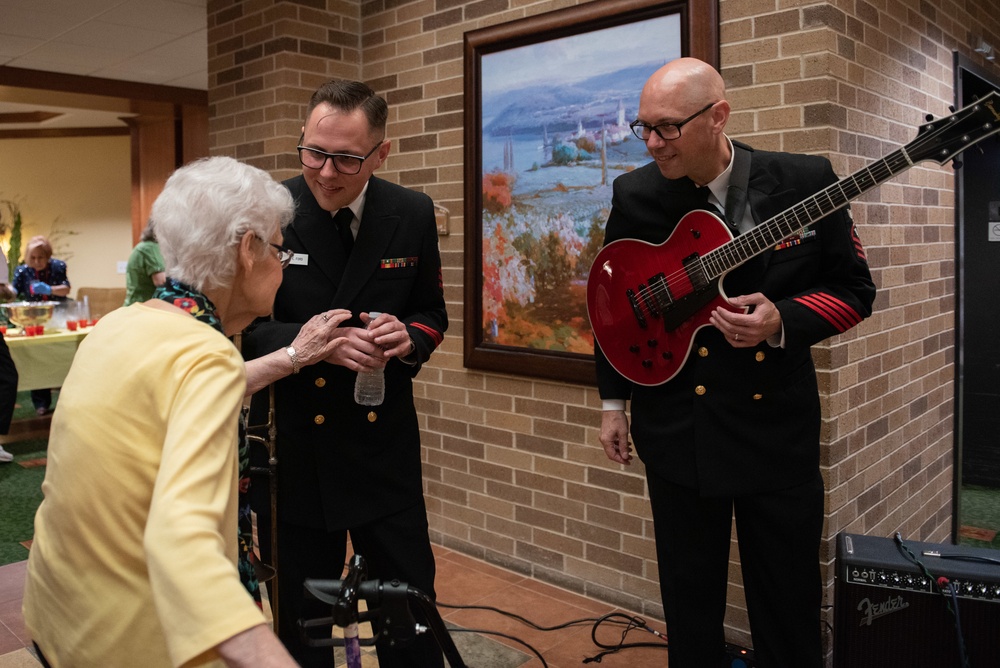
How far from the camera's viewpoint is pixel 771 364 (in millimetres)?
2045

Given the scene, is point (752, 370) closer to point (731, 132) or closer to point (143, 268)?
point (731, 132)

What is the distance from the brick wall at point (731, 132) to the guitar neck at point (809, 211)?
894mm

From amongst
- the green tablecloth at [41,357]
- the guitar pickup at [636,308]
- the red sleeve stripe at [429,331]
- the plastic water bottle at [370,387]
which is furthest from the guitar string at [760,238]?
the green tablecloth at [41,357]

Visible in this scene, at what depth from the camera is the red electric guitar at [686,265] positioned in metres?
1.89

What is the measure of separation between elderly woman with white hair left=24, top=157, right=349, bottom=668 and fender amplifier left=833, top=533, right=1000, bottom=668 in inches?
63.7

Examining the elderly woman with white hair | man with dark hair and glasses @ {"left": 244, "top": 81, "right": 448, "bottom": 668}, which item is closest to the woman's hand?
man with dark hair and glasses @ {"left": 244, "top": 81, "right": 448, "bottom": 668}

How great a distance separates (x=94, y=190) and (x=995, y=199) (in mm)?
12531

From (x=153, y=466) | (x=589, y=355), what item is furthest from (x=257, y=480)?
(x=589, y=355)

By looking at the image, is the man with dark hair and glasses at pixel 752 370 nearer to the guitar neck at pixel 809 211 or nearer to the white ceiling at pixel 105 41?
the guitar neck at pixel 809 211

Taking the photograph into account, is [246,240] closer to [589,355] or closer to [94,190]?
[589,355]

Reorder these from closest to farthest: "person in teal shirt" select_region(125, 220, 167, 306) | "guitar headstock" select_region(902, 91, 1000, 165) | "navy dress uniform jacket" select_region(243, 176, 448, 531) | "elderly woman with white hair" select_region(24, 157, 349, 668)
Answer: "elderly woman with white hair" select_region(24, 157, 349, 668) → "guitar headstock" select_region(902, 91, 1000, 165) → "navy dress uniform jacket" select_region(243, 176, 448, 531) → "person in teal shirt" select_region(125, 220, 167, 306)

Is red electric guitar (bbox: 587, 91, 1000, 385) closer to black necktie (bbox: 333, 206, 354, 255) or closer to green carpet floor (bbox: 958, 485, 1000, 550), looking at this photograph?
black necktie (bbox: 333, 206, 354, 255)

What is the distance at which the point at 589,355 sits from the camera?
3.46 m

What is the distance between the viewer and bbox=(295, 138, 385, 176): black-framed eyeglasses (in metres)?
2.02
